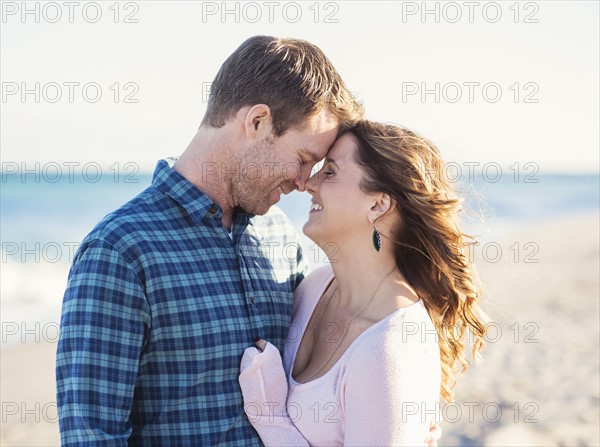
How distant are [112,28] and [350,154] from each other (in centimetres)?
1836

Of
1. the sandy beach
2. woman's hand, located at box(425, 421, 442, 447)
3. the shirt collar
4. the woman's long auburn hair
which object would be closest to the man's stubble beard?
the shirt collar

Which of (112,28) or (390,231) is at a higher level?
(112,28)

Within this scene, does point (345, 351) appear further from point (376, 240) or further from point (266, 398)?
point (376, 240)

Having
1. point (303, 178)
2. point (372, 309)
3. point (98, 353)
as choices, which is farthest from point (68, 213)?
point (98, 353)

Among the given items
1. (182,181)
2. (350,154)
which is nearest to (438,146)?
(350,154)

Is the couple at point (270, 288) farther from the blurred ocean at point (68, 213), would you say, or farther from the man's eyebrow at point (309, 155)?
the blurred ocean at point (68, 213)

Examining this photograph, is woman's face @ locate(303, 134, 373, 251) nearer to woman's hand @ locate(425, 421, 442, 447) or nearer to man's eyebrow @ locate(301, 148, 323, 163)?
man's eyebrow @ locate(301, 148, 323, 163)

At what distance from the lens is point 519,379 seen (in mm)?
6535

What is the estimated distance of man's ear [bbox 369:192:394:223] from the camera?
9.05 ft

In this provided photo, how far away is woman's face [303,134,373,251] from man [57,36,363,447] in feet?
0.21

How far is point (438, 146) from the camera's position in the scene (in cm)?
288

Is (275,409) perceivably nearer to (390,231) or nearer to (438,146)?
(390,231)

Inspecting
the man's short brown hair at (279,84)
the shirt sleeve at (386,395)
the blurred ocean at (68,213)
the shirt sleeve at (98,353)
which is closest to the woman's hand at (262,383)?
the shirt sleeve at (386,395)

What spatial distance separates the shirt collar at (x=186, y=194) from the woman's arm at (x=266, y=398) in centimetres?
44
